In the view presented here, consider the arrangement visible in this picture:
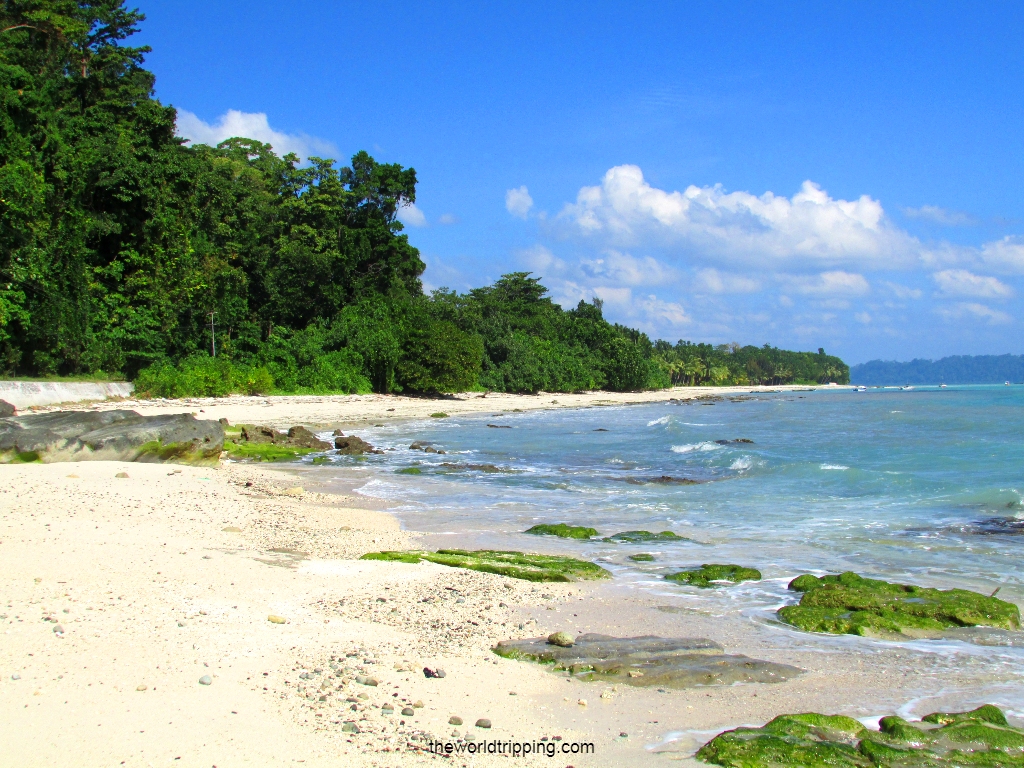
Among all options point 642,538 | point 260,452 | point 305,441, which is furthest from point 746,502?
point 305,441

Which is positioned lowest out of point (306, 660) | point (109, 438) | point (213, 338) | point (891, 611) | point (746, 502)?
point (746, 502)

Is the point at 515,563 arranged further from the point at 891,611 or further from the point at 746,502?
the point at 746,502

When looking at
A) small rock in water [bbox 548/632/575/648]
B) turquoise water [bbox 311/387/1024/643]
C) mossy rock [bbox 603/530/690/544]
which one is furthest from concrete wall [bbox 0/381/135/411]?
small rock in water [bbox 548/632/575/648]

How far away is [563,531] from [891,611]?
4.73 m

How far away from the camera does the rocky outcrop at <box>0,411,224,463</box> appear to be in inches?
504

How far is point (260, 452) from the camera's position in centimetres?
1900

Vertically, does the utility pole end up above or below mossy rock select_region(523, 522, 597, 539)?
above

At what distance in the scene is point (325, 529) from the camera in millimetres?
9906

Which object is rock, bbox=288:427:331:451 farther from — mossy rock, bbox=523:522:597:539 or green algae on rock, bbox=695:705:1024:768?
green algae on rock, bbox=695:705:1024:768

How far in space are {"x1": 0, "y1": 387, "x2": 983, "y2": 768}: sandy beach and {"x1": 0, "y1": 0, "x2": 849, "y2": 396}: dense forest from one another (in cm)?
2424

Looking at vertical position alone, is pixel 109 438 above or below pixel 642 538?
above

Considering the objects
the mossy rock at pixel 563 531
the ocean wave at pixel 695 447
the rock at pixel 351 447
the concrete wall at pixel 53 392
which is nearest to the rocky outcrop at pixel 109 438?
the rock at pixel 351 447

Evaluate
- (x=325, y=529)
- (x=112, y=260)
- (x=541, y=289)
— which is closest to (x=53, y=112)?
(x=112, y=260)

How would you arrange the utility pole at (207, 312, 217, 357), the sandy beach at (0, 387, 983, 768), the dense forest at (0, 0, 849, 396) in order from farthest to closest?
1. the utility pole at (207, 312, 217, 357)
2. the dense forest at (0, 0, 849, 396)
3. the sandy beach at (0, 387, 983, 768)
